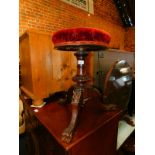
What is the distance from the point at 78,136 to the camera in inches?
29.8

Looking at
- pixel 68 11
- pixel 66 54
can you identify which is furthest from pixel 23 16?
pixel 66 54

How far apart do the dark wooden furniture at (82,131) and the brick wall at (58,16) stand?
1.64 meters

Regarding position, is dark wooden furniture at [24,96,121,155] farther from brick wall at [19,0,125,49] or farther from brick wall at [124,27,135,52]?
brick wall at [124,27,135,52]

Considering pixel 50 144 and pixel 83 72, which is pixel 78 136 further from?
pixel 83 72

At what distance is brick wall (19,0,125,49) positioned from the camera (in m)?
2.73

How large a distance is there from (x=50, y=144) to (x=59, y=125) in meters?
0.11

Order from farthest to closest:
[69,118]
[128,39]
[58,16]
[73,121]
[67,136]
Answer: [128,39] → [58,16] → [69,118] → [73,121] → [67,136]

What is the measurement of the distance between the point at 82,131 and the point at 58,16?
3005 millimetres

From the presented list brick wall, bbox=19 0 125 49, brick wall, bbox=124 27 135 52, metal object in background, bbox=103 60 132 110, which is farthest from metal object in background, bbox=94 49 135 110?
brick wall, bbox=124 27 135 52

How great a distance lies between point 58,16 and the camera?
331 centimetres

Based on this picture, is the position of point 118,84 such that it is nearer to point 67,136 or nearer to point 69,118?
point 69,118

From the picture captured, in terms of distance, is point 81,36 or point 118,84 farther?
point 118,84

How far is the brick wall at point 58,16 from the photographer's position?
2.73 m

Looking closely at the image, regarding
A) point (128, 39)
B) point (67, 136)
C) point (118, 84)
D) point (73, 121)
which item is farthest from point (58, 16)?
point (128, 39)
